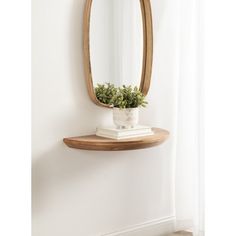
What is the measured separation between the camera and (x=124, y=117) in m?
1.96

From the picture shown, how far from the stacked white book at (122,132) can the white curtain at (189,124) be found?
1.33ft

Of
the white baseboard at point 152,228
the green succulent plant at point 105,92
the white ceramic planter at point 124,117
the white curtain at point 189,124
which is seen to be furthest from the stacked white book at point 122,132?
the white baseboard at point 152,228

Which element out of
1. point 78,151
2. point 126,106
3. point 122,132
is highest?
point 126,106

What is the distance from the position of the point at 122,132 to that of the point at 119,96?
0.19 m

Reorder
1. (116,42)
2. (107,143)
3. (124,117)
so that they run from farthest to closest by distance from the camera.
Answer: (116,42), (124,117), (107,143)

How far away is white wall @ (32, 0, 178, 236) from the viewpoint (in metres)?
1.88

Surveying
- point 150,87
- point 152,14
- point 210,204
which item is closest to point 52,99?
point 150,87

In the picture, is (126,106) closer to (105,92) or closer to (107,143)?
(105,92)

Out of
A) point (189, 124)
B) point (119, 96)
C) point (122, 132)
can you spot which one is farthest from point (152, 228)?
point (119, 96)

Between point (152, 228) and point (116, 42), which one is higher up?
point (116, 42)

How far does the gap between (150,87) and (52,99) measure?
0.67m
